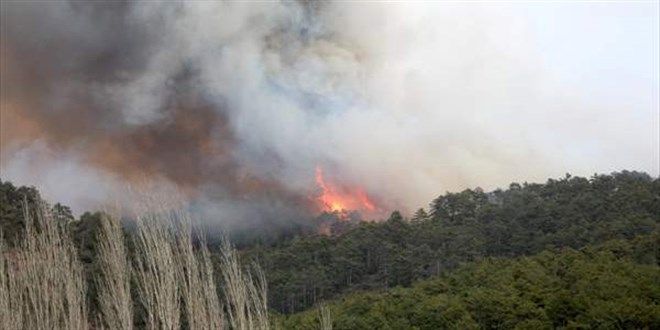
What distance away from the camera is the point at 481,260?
38500 millimetres

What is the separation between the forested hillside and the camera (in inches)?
1673

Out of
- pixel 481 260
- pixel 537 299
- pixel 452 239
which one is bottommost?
pixel 537 299

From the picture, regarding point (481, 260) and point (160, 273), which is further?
point (481, 260)

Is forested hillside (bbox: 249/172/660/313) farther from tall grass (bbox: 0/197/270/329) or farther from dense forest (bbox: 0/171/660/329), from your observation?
tall grass (bbox: 0/197/270/329)

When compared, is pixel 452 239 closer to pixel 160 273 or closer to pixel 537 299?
pixel 537 299

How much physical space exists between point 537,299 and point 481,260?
16757 mm

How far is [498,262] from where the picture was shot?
33.1 metres

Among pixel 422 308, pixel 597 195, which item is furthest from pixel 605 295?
pixel 597 195

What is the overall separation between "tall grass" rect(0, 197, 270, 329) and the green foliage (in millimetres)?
10606

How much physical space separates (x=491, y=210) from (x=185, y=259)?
45.6m

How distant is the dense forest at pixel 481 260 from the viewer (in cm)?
2092

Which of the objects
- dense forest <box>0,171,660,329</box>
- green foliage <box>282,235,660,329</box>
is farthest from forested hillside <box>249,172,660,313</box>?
green foliage <box>282,235,660,329</box>

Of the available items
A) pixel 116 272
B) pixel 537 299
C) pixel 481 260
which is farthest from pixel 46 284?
pixel 481 260

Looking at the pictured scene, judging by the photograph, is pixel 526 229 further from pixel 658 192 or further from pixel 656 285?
pixel 656 285
